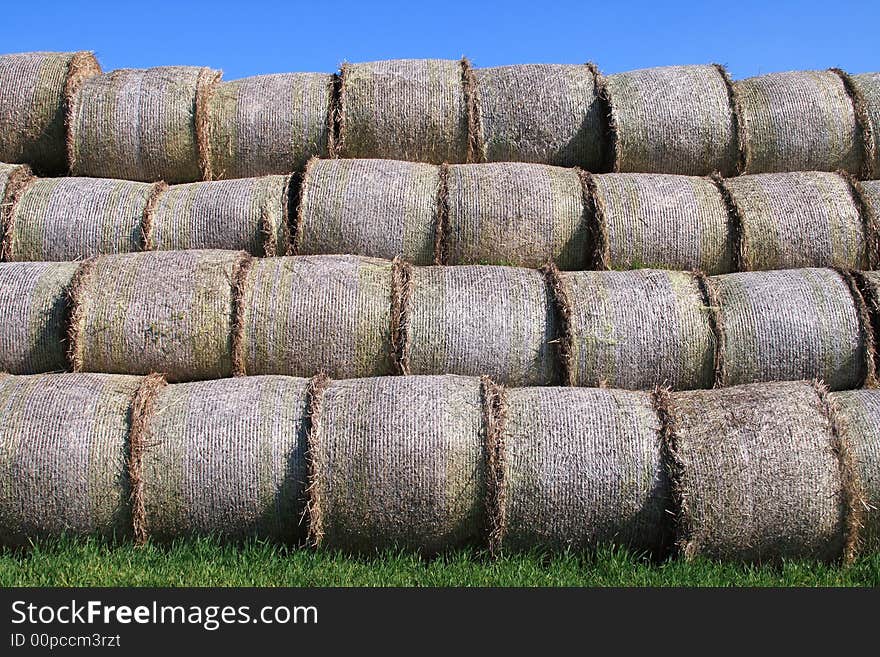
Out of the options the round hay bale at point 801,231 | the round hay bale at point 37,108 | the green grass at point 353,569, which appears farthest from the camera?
the round hay bale at point 37,108

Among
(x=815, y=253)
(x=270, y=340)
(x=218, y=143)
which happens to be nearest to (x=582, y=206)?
(x=815, y=253)

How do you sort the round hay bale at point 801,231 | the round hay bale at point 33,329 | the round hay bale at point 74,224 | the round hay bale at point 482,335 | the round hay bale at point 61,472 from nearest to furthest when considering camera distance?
1. the round hay bale at point 61,472
2. the round hay bale at point 482,335
3. the round hay bale at point 33,329
4. the round hay bale at point 801,231
5. the round hay bale at point 74,224

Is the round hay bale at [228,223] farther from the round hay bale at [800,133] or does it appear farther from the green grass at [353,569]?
the round hay bale at [800,133]

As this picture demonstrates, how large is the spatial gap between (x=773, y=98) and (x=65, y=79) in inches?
193

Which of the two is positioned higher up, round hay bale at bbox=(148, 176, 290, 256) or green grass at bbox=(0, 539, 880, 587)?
round hay bale at bbox=(148, 176, 290, 256)

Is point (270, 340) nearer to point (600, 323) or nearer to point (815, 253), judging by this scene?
point (600, 323)

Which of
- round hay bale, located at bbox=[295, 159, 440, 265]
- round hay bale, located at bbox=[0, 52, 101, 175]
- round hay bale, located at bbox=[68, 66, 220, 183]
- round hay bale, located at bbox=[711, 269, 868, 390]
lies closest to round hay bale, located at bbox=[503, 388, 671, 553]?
round hay bale, located at bbox=[711, 269, 868, 390]

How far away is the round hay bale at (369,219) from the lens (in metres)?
5.91

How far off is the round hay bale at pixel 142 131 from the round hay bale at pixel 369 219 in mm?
1105

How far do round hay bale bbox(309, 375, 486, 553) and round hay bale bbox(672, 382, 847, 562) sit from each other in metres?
0.98

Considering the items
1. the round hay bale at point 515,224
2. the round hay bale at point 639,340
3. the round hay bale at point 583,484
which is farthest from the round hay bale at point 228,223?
the round hay bale at point 583,484

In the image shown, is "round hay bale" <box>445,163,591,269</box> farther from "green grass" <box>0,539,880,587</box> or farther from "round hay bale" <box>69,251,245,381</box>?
"green grass" <box>0,539,880,587</box>

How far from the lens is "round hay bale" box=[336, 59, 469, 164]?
Result: 658 centimetres

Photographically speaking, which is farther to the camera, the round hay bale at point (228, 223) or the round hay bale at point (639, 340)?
the round hay bale at point (228, 223)
